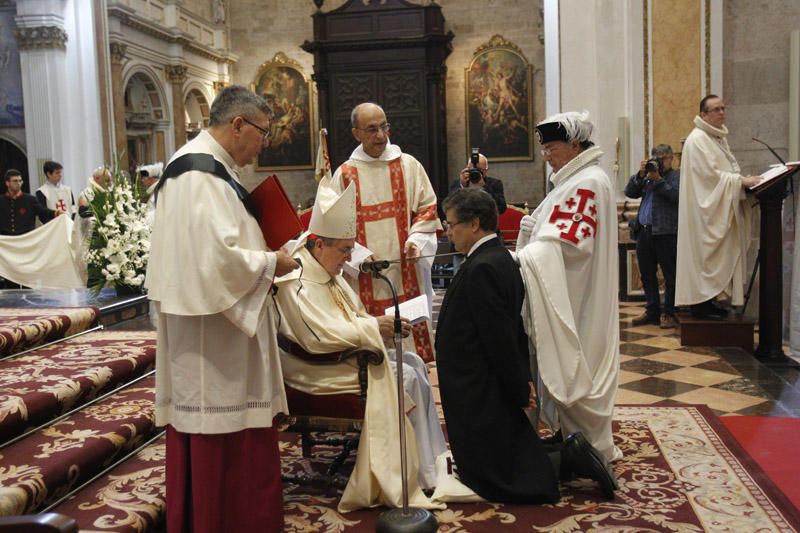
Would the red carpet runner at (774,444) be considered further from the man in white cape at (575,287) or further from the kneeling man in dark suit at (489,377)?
the kneeling man in dark suit at (489,377)

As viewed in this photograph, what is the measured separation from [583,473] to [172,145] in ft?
48.6

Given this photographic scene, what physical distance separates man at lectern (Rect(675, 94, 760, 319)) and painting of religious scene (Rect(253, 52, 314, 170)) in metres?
12.3

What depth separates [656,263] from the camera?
757 centimetres

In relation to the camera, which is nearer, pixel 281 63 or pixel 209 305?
pixel 209 305

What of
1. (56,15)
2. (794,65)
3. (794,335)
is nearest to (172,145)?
(56,15)

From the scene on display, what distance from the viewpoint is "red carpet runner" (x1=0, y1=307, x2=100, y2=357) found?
14.8ft

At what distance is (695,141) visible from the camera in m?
6.52

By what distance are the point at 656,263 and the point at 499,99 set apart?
33.1 feet

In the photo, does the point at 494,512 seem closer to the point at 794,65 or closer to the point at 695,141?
the point at 695,141

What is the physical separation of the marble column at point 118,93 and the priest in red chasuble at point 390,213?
1063 cm

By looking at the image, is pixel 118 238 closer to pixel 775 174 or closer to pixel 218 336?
pixel 218 336

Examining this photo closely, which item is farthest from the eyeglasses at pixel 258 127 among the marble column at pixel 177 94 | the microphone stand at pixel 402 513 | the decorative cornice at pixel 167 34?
Result: the marble column at pixel 177 94

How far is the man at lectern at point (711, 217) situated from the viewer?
649cm

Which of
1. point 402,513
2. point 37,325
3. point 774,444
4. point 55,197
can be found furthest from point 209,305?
point 55,197
